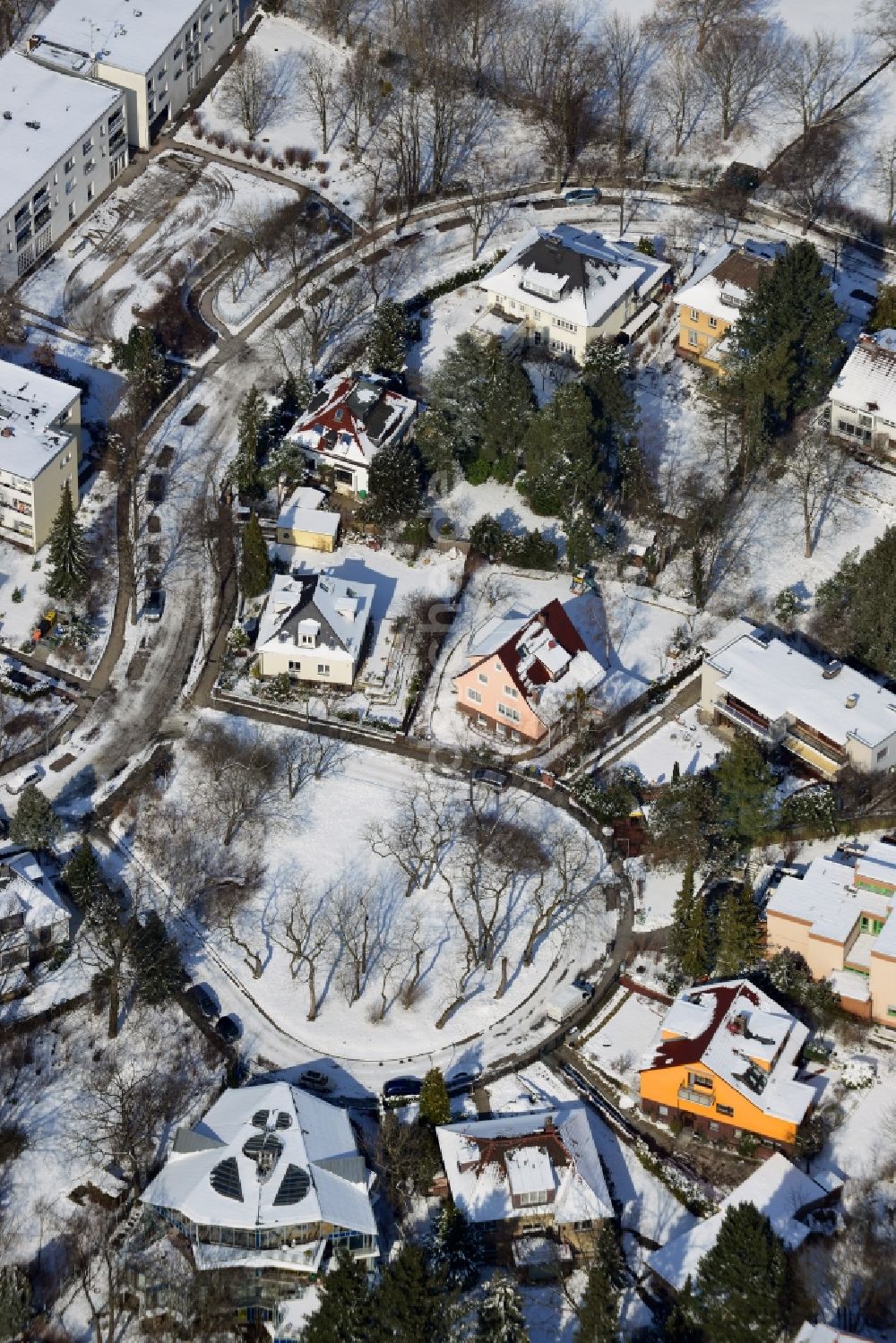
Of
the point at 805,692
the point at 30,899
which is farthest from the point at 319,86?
the point at 30,899

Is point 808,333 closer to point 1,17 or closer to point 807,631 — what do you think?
point 807,631

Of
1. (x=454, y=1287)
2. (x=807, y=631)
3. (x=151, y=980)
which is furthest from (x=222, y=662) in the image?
(x=454, y=1287)

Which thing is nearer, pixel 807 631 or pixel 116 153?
pixel 807 631

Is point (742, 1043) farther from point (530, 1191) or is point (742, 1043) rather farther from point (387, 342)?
point (387, 342)

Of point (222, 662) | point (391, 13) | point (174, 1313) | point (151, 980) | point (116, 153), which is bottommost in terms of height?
point (174, 1313)

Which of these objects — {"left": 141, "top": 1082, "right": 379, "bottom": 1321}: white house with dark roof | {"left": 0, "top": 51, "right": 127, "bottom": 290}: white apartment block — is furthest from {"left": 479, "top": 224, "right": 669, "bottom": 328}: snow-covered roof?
{"left": 141, "top": 1082, "right": 379, "bottom": 1321}: white house with dark roof

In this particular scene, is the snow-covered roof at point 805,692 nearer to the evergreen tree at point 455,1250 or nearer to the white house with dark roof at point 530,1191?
the white house with dark roof at point 530,1191

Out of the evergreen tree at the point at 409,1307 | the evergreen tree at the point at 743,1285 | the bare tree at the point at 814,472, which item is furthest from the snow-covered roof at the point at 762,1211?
the bare tree at the point at 814,472

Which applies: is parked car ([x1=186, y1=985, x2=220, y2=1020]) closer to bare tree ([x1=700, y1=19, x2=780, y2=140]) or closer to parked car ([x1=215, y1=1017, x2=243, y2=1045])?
parked car ([x1=215, y1=1017, x2=243, y2=1045])
